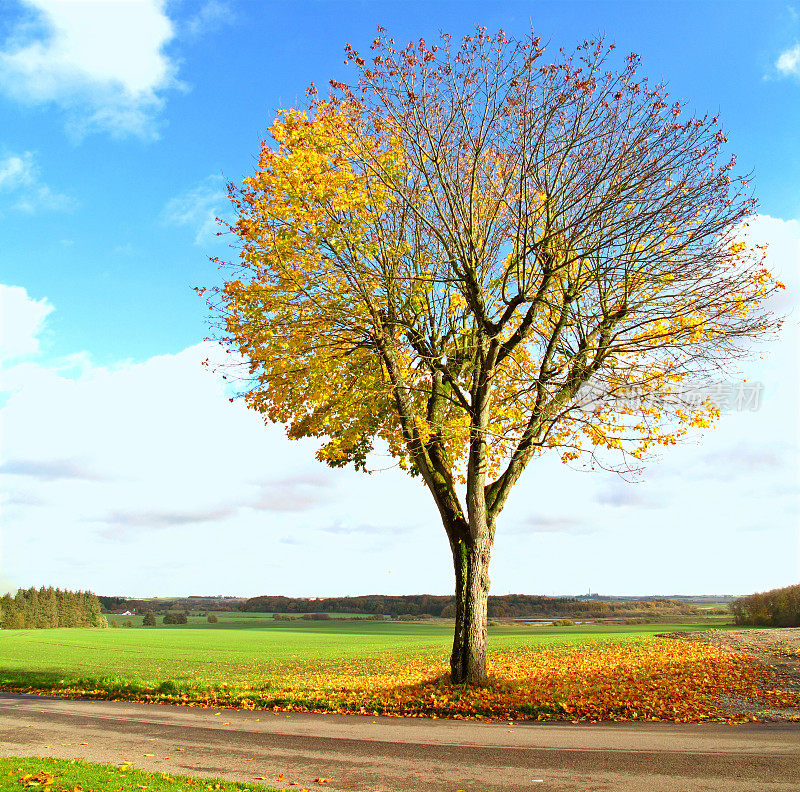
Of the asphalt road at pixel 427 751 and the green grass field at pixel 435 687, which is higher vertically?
the asphalt road at pixel 427 751

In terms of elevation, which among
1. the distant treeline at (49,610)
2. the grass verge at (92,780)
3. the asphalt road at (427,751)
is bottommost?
the distant treeline at (49,610)

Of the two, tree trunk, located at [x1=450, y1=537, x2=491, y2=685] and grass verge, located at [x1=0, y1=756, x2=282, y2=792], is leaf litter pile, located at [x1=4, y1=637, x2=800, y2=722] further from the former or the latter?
grass verge, located at [x1=0, y1=756, x2=282, y2=792]

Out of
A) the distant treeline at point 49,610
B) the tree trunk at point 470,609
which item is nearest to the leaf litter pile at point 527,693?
the tree trunk at point 470,609

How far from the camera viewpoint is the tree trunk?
45.1 feet

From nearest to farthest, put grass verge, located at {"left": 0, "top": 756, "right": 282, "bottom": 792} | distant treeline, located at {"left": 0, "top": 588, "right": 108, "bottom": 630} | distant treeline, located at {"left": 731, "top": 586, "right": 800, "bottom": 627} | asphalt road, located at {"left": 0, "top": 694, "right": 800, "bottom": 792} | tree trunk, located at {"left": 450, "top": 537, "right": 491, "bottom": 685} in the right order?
grass verge, located at {"left": 0, "top": 756, "right": 282, "bottom": 792} < asphalt road, located at {"left": 0, "top": 694, "right": 800, "bottom": 792} < tree trunk, located at {"left": 450, "top": 537, "right": 491, "bottom": 685} < distant treeline, located at {"left": 731, "top": 586, "right": 800, "bottom": 627} < distant treeline, located at {"left": 0, "top": 588, "right": 108, "bottom": 630}

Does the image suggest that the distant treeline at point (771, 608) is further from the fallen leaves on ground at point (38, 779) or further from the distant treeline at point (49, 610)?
the distant treeline at point (49, 610)

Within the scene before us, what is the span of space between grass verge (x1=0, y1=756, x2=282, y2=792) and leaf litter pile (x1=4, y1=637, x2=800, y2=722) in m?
5.32

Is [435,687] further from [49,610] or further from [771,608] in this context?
[49,610]

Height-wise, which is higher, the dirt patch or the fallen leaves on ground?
the fallen leaves on ground

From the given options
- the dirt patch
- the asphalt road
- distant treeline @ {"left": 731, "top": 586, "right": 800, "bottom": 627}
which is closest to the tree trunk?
the asphalt road

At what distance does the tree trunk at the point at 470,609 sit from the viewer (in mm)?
13758

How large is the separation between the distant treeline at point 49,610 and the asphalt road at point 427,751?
64149 millimetres

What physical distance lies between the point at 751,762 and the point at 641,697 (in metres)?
4.27

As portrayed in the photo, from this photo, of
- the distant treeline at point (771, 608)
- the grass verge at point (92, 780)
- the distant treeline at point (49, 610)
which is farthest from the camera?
the distant treeline at point (49, 610)
